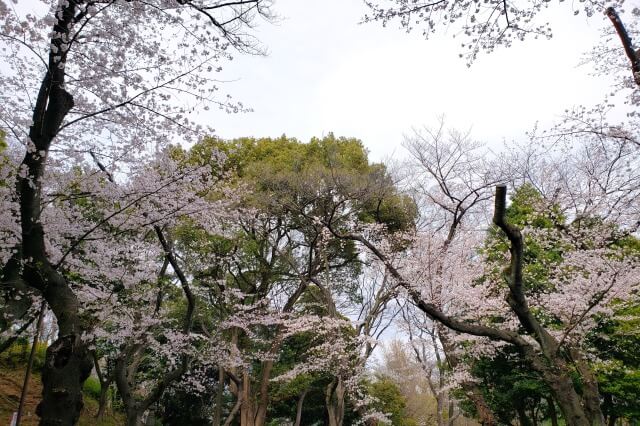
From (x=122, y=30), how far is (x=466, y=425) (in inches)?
1147

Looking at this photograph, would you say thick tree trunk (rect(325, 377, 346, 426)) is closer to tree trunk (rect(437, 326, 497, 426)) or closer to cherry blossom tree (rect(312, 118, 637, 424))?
tree trunk (rect(437, 326, 497, 426))

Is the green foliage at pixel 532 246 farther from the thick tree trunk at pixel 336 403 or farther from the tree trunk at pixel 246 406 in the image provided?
the tree trunk at pixel 246 406

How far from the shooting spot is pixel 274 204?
12.6m

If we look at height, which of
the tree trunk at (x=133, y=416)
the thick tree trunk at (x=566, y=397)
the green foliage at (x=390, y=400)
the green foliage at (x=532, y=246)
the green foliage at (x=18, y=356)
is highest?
the green foliage at (x=532, y=246)

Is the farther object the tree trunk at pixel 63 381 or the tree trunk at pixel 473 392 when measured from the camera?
the tree trunk at pixel 473 392

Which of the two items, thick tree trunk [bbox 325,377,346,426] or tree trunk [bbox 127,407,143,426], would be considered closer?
tree trunk [bbox 127,407,143,426]

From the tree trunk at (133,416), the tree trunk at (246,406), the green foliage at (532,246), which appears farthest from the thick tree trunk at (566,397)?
the tree trunk at (246,406)

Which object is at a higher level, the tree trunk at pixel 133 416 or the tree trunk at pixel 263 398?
the tree trunk at pixel 263 398

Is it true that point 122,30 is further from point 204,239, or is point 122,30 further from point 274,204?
point 274,204

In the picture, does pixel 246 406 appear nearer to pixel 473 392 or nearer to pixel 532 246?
pixel 473 392

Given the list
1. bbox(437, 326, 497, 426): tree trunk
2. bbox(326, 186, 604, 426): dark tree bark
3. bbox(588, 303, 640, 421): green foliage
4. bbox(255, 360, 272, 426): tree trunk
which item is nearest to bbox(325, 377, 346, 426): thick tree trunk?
bbox(255, 360, 272, 426): tree trunk

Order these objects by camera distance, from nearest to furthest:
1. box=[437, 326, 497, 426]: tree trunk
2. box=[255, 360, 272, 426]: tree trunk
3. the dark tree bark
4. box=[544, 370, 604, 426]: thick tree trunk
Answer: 1. the dark tree bark
2. box=[544, 370, 604, 426]: thick tree trunk
3. box=[437, 326, 497, 426]: tree trunk
4. box=[255, 360, 272, 426]: tree trunk

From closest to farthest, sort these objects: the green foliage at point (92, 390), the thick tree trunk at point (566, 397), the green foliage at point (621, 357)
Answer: the thick tree trunk at point (566, 397) → the green foliage at point (621, 357) → the green foliage at point (92, 390)

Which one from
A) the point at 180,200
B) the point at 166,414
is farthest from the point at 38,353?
the point at 180,200
